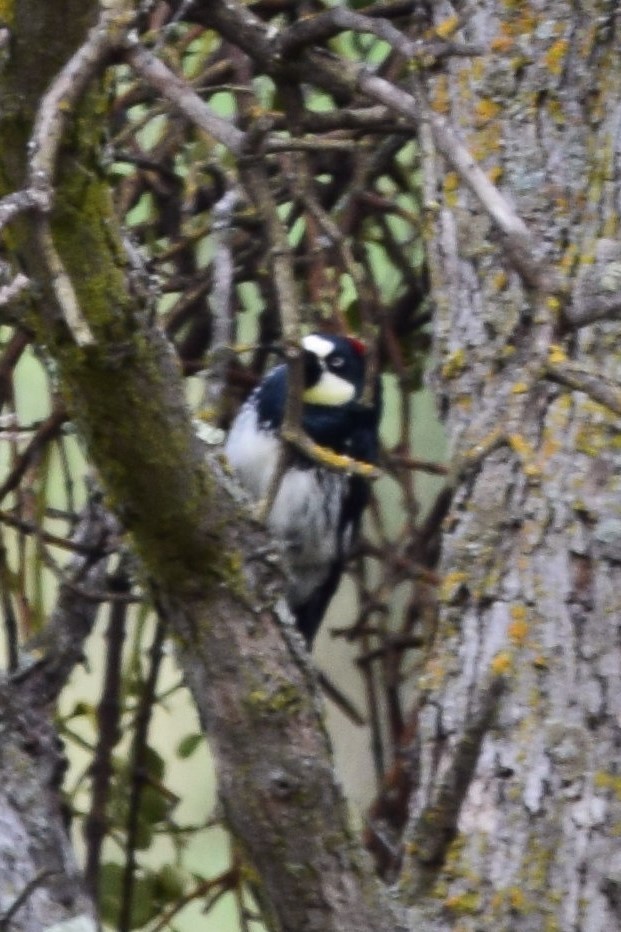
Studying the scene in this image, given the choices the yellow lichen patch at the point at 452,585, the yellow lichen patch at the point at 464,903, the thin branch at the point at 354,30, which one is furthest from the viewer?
the yellow lichen patch at the point at 452,585

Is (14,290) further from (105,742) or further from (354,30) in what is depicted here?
(105,742)

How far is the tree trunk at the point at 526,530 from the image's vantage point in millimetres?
1376

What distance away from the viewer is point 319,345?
8.41 feet

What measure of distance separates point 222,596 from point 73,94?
38 cm

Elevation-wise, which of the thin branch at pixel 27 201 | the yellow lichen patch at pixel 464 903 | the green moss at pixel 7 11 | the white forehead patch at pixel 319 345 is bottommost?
the yellow lichen patch at pixel 464 903

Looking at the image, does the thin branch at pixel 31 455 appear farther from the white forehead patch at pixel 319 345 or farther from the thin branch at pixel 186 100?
the thin branch at pixel 186 100

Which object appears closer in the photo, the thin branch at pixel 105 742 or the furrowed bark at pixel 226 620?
the furrowed bark at pixel 226 620

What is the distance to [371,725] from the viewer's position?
8.19 ft

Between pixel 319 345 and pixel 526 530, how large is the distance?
109 centimetres

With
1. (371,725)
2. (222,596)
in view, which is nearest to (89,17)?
(222,596)

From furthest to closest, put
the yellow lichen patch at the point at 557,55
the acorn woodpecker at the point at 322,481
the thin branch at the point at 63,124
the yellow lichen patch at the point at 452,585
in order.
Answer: the acorn woodpecker at the point at 322,481, the yellow lichen patch at the point at 557,55, the yellow lichen patch at the point at 452,585, the thin branch at the point at 63,124

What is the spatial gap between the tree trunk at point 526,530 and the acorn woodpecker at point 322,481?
0.86m

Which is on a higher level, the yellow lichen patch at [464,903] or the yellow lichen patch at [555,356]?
the yellow lichen patch at [555,356]

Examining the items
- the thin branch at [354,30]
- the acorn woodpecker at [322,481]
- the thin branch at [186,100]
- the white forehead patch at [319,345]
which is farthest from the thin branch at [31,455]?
the thin branch at [186,100]
